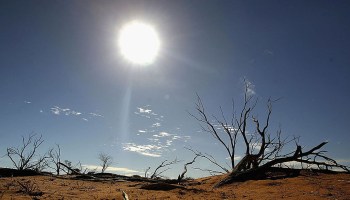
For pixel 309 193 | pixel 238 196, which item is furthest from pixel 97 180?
pixel 309 193

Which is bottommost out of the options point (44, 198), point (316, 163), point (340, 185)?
point (44, 198)

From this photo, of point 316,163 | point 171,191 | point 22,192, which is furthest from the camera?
point 316,163

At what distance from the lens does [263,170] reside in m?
10.0

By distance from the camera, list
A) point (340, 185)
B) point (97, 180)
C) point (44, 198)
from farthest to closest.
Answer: point (97, 180) < point (340, 185) < point (44, 198)

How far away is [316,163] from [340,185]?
304cm

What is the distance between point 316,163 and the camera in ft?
34.0

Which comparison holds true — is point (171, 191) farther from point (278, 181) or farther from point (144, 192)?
point (278, 181)

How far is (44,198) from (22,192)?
0.93 m

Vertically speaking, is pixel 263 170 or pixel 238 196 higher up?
pixel 263 170

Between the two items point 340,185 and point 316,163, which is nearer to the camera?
point 340,185

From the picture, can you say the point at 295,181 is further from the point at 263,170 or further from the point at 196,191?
the point at 196,191

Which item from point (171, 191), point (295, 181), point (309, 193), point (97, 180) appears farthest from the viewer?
point (97, 180)

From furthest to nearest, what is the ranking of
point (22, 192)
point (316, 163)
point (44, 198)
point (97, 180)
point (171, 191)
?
1. point (316, 163)
2. point (97, 180)
3. point (171, 191)
4. point (22, 192)
5. point (44, 198)

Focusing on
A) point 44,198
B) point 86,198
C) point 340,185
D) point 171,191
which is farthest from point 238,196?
point 44,198
